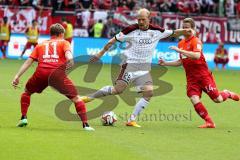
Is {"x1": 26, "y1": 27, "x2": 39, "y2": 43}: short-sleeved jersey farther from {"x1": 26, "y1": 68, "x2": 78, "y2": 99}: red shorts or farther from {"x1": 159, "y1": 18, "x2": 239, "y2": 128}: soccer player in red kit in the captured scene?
{"x1": 26, "y1": 68, "x2": 78, "y2": 99}: red shorts

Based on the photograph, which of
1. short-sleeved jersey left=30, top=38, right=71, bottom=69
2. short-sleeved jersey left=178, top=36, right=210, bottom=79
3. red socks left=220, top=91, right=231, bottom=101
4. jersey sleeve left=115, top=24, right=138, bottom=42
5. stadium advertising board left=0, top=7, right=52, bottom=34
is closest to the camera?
short-sleeved jersey left=30, top=38, right=71, bottom=69

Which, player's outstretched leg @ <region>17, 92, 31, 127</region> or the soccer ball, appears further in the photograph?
the soccer ball

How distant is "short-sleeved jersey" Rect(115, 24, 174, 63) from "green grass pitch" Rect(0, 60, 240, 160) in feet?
4.60

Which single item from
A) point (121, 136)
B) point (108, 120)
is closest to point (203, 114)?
point (108, 120)

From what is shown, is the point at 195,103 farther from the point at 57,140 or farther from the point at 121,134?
the point at 57,140

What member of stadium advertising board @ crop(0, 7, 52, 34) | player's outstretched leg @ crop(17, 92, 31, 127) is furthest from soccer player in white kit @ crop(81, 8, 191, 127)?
stadium advertising board @ crop(0, 7, 52, 34)

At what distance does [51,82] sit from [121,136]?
1690mm

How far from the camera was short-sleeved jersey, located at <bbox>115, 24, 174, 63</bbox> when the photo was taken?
1580 centimetres

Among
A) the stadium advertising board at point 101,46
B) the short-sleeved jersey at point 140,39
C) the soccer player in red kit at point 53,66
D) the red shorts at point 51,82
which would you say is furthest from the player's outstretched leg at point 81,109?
the stadium advertising board at point 101,46

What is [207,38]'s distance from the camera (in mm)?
40812

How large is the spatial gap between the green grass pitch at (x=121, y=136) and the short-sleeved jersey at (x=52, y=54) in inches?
48.3

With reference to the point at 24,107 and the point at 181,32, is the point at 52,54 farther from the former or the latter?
the point at 181,32

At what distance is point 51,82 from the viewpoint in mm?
14547

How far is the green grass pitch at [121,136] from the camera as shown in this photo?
1191 cm
